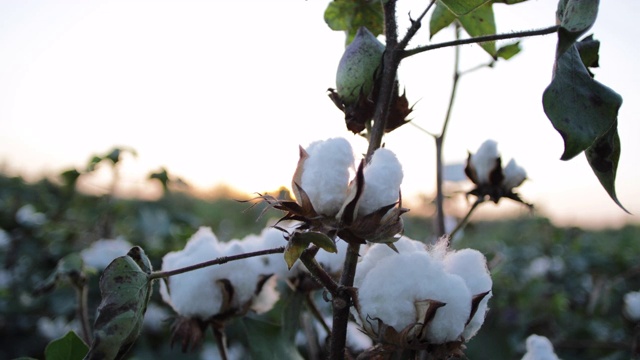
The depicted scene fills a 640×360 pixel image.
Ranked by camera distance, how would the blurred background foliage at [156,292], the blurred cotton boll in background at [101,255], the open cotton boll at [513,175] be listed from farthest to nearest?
the blurred background foliage at [156,292] → the blurred cotton boll in background at [101,255] → the open cotton boll at [513,175]

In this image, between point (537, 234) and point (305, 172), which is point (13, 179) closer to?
point (305, 172)

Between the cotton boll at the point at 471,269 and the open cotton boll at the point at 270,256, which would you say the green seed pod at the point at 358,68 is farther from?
the open cotton boll at the point at 270,256

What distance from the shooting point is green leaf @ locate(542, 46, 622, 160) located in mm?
537

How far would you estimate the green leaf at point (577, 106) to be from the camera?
54 centimetres

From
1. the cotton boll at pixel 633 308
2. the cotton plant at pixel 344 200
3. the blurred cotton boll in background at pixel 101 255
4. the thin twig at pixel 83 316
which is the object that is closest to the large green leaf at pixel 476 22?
the cotton plant at pixel 344 200

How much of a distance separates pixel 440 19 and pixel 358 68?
0.31m

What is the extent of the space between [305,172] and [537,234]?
5295mm

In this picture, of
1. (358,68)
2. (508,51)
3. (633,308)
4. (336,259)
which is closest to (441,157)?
(508,51)

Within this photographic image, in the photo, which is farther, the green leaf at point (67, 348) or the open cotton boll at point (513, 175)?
the open cotton boll at point (513, 175)

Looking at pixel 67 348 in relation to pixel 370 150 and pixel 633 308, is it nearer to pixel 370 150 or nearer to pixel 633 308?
pixel 370 150

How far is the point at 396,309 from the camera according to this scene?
606mm

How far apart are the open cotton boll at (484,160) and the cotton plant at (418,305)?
572 millimetres

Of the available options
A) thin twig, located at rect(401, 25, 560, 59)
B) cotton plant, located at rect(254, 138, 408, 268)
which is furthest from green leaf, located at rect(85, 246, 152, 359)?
thin twig, located at rect(401, 25, 560, 59)

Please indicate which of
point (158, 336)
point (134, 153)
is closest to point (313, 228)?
point (134, 153)
